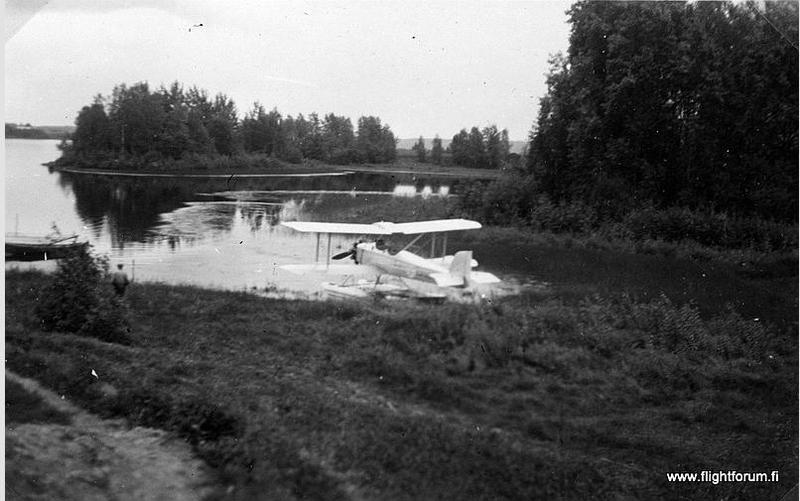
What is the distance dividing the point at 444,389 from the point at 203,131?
5.54ft

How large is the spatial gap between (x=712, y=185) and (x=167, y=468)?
113 inches

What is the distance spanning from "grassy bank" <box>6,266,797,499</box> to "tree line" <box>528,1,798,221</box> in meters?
0.58

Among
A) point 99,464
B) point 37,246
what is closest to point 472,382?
point 99,464

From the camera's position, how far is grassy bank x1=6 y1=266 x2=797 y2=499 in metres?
2.38

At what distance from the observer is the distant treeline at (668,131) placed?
2.57m

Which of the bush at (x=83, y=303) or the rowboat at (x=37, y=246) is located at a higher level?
the rowboat at (x=37, y=246)

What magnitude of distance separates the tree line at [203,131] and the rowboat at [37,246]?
45 centimetres

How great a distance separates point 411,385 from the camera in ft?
8.27

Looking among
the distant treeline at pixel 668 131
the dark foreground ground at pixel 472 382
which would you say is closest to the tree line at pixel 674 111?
the distant treeline at pixel 668 131

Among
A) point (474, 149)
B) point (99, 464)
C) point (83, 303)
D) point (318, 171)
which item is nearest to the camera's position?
point (99, 464)

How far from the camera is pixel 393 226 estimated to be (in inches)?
106

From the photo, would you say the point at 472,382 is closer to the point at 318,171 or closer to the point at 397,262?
the point at 397,262

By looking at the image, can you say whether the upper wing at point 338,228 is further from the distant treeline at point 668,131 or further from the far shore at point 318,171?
the distant treeline at point 668,131

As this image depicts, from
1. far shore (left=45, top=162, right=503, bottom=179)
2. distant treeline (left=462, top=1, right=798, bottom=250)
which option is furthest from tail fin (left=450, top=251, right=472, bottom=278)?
far shore (left=45, top=162, right=503, bottom=179)
